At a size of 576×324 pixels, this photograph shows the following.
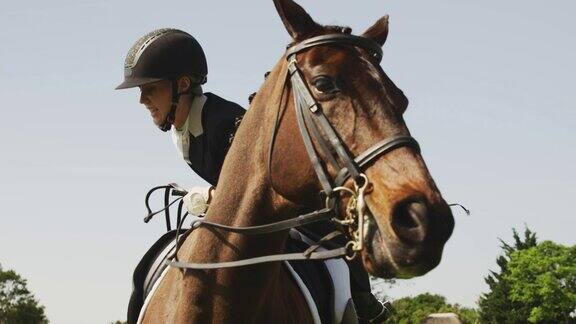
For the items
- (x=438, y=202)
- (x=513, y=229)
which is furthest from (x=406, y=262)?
(x=513, y=229)

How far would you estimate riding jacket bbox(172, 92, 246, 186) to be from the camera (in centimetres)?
664

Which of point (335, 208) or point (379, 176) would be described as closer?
point (379, 176)

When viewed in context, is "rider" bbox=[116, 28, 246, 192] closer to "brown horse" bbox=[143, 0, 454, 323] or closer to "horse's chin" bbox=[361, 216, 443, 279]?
"brown horse" bbox=[143, 0, 454, 323]

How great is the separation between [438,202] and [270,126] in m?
1.71

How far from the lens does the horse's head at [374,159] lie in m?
3.97

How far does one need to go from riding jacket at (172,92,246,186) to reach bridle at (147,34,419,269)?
135 cm

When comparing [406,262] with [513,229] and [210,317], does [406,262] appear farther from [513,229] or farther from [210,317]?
Answer: [513,229]

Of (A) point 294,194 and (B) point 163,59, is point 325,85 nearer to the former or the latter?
(A) point 294,194

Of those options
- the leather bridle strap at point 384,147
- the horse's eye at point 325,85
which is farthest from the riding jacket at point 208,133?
the leather bridle strap at point 384,147

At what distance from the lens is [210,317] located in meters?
5.27

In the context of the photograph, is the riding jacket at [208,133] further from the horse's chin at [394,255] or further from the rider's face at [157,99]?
the horse's chin at [394,255]

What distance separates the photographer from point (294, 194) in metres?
4.91

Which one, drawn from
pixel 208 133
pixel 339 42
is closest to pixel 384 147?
pixel 339 42

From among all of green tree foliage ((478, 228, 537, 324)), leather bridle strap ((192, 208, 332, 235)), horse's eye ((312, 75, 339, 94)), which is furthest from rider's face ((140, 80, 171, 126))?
green tree foliage ((478, 228, 537, 324))
